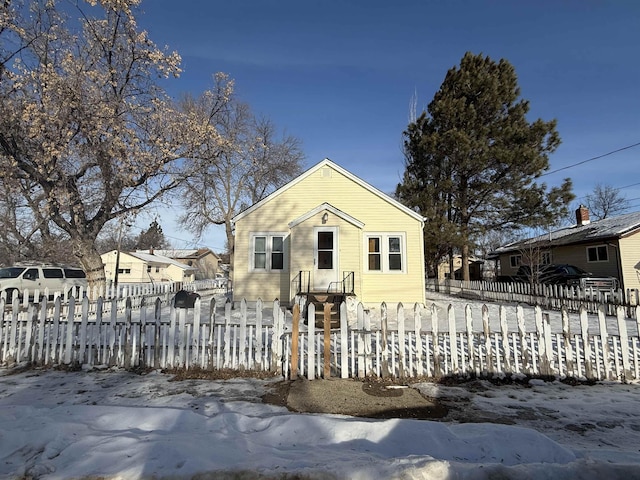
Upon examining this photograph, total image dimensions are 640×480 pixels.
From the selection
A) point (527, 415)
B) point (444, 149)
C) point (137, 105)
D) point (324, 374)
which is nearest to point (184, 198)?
point (137, 105)

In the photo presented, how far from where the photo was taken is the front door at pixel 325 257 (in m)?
13.7

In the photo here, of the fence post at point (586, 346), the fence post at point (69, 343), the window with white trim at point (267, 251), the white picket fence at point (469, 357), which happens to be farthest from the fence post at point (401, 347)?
the window with white trim at point (267, 251)

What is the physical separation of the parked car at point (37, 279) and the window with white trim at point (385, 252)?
1293cm

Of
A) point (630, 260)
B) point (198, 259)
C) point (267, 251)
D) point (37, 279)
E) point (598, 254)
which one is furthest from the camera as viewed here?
point (198, 259)

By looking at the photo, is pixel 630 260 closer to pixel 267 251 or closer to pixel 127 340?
pixel 267 251

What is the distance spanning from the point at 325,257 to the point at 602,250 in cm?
1794

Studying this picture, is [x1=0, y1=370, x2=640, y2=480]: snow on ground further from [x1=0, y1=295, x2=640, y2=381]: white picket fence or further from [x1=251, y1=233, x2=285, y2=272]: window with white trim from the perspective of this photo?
[x1=251, y1=233, x2=285, y2=272]: window with white trim

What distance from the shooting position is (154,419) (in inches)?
136

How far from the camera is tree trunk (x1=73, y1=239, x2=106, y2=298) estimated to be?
46.6 feet

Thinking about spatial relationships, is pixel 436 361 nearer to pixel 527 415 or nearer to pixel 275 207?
pixel 527 415

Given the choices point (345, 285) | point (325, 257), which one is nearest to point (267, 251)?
point (325, 257)

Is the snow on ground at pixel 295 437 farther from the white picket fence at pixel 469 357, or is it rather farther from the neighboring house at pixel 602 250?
the neighboring house at pixel 602 250

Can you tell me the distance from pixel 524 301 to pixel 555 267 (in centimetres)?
722

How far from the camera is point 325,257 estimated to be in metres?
14.0
